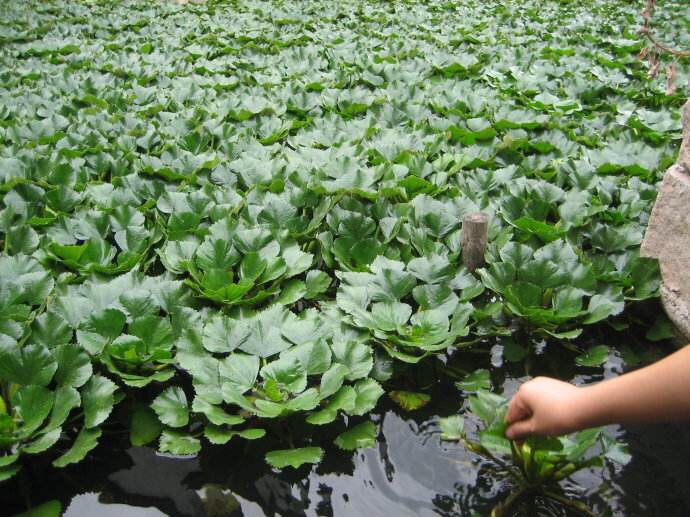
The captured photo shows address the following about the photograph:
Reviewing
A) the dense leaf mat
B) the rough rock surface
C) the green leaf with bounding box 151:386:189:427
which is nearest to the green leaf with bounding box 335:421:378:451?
the dense leaf mat

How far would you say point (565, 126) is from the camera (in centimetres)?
299

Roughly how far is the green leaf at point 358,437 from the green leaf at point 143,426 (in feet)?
1.42

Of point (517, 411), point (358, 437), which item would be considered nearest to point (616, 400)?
point (517, 411)

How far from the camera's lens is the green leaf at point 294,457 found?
52.5 inches

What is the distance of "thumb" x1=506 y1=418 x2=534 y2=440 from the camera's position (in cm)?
109

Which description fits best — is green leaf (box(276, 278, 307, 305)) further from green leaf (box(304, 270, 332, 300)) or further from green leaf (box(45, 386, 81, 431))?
green leaf (box(45, 386, 81, 431))

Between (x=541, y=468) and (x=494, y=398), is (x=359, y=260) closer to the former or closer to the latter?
(x=494, y=398)

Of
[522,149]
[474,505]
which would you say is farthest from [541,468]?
[522,149]

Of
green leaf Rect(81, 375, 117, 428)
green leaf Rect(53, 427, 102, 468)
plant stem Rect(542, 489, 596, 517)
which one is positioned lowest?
green leaf Rect(53, 427, 102, 468)

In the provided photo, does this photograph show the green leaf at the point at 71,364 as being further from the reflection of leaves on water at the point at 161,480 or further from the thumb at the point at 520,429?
the thumb at the point at 520,429

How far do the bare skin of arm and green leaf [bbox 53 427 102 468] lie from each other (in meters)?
0.92

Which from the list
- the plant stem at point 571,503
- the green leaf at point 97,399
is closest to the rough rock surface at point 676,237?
the plant stem at point 571,503

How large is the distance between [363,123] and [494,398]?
1.94 m

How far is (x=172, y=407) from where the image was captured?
146cm
